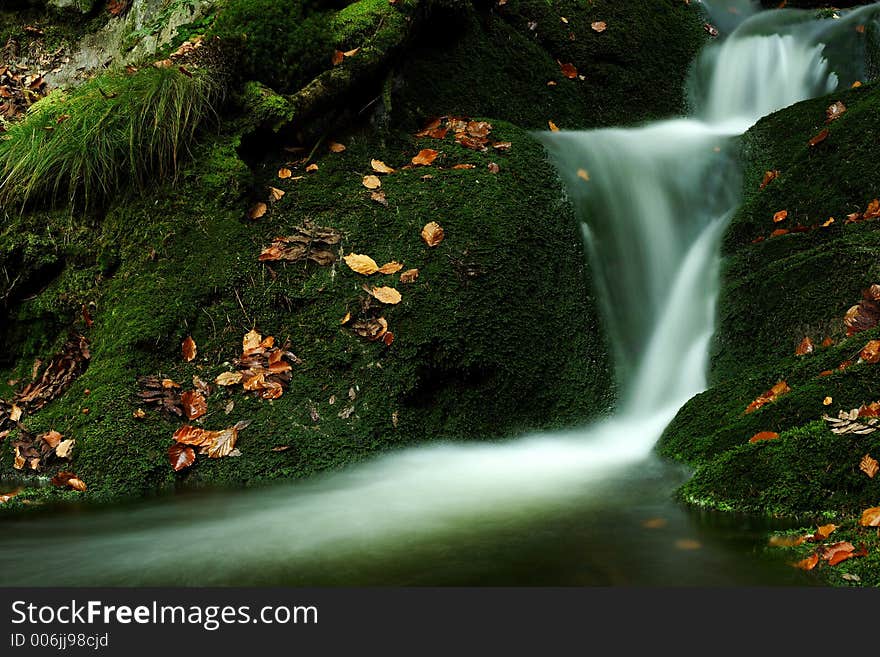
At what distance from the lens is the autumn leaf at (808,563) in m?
2.26

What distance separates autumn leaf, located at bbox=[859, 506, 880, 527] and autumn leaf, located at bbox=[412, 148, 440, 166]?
3434 mm

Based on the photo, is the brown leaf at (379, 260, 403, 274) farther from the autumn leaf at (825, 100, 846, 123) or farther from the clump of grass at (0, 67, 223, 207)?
the autumn leaf at (825, 100, 846, 123)

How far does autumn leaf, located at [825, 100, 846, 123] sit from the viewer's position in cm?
517

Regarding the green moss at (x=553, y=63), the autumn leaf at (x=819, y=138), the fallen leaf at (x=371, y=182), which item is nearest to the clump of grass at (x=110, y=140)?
the fallen leaf at (x=371, y=182)

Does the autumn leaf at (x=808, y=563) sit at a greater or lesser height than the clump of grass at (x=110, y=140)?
lesser

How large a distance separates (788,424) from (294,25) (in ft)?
12.8

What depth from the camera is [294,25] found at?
504cm

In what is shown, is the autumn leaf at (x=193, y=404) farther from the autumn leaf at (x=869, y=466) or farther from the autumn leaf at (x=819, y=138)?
the autumn leaf at (x=819, y=138)

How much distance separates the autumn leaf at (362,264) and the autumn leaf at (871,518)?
2.75 meters

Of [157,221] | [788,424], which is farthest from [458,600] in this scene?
[157,221]

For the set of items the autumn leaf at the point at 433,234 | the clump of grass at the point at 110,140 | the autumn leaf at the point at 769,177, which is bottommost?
the autumn leaf at the point at 769,177

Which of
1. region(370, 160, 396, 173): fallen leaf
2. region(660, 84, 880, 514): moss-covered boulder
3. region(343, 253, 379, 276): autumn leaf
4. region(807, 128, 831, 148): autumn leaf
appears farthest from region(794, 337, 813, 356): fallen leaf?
region(370, 160, 396, 173): fallen leaf

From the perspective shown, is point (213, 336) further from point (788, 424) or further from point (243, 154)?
point (788, 424)

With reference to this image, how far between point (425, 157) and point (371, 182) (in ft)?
1.61
